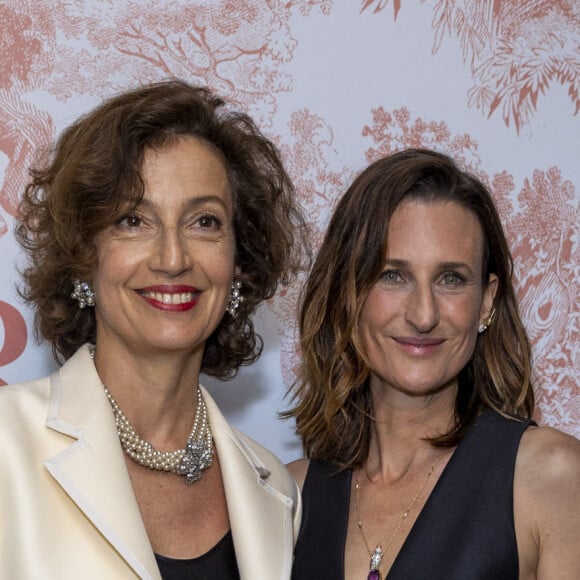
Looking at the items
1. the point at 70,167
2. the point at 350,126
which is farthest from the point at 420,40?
the point at 70,167

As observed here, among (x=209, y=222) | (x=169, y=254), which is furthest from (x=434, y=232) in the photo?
(x=169, y=254)

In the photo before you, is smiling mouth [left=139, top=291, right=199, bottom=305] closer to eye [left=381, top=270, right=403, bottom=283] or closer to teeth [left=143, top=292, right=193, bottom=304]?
teeth [left=143, top=292, right=193, bottom=304]

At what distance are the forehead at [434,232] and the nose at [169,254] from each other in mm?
499

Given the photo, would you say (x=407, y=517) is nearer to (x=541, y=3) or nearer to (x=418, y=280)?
(x=418, y=280)

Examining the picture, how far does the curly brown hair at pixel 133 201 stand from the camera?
2.29 m

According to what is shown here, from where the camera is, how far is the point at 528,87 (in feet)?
10.7

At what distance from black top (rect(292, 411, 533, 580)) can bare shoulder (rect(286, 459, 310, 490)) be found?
14cm

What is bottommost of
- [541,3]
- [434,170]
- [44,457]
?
[44,457]

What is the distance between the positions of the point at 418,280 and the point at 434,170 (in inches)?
10.7

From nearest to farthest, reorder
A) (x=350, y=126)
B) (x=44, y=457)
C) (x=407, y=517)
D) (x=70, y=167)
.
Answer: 1. (x=44, y=457)
2. (x=70, y=167)
3. (x=407, y=517)
4. (x=350, y=126)

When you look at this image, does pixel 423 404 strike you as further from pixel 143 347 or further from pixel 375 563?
pixel 143 347

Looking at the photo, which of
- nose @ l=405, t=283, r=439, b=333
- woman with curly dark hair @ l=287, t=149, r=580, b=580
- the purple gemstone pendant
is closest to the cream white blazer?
the purple gemstone pendant

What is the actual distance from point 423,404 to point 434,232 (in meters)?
0.40

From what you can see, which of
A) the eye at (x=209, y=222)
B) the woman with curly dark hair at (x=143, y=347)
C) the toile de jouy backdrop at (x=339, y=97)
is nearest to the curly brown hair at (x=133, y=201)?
the woman with curly dark hair at (x=143, y=347)
